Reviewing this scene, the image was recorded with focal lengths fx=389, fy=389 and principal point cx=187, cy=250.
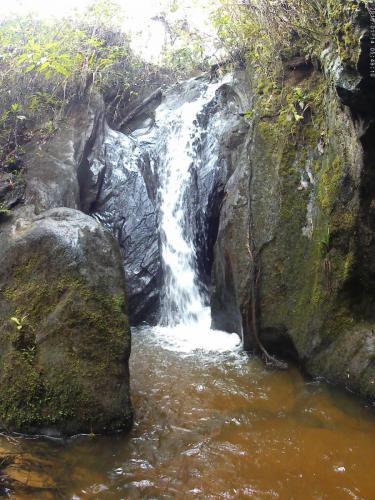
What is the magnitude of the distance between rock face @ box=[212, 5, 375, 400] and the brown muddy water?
0.62 m

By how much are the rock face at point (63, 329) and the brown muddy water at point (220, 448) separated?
0.23 m

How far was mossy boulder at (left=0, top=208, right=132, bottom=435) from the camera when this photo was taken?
340cm

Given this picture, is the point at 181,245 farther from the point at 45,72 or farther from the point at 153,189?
the point at 45,72

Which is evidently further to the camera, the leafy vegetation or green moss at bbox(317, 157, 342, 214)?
the leafy vegetation

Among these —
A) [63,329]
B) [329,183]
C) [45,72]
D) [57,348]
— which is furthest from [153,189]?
[57,348]

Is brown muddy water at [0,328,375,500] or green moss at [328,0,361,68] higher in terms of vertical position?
green moss at [328,0,361,68]

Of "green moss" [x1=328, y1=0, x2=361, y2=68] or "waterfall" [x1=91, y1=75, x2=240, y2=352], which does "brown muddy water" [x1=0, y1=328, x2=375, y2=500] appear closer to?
"waterfall" [x1=91, y1=75, x2=240, y2=352]

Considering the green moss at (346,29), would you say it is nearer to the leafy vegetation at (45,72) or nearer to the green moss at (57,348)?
the green moss at (57,348)

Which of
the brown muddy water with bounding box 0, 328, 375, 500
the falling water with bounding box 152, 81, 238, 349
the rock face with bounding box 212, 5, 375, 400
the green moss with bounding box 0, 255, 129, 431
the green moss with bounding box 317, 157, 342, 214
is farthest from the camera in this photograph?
the falling water with bounding box 152, 81, 238, 349

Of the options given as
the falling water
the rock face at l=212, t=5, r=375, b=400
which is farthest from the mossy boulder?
the falling water

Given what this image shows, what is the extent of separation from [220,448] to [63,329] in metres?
1.75

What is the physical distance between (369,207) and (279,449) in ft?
8.57

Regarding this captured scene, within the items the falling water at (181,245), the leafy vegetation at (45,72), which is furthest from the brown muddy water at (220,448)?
the leafy vegetation at (45,72)

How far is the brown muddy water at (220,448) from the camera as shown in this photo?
2791 mm
